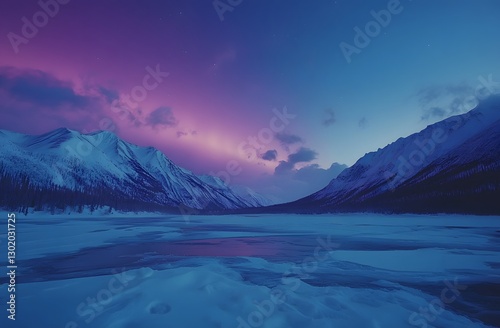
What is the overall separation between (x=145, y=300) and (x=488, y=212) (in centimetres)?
11073

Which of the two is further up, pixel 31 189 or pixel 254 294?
A: pixel 31 189

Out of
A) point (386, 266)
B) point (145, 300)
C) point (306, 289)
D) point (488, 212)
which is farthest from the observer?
point (488, 212)

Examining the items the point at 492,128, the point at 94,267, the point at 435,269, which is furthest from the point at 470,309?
the point at 492,128

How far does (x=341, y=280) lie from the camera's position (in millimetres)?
10359

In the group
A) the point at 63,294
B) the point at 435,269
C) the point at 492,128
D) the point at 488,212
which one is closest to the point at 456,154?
the point at 492,128

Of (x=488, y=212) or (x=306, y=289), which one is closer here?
(x=306, y=289)

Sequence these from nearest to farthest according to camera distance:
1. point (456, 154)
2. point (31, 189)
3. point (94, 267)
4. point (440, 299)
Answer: point (440, 299)
point (94, 267)
point (31, 189)
point (456, 154)

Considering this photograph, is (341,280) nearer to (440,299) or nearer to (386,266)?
(440,299)

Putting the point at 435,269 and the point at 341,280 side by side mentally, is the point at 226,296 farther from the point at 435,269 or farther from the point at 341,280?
the point at 435,269

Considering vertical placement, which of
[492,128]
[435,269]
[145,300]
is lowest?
[435,269]

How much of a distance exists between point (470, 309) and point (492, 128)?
24163 centimetres

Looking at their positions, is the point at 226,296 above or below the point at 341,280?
above

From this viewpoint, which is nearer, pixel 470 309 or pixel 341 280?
pixel 470 309

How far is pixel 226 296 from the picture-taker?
7.84 m
